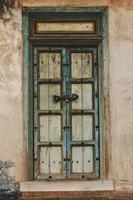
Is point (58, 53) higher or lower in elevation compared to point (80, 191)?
higher

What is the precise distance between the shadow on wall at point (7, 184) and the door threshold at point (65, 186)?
9cm

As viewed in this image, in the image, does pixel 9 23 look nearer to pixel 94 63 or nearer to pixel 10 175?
pixel 94 63

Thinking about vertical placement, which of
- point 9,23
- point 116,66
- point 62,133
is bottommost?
point 62,133

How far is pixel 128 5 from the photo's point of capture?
8297 mm

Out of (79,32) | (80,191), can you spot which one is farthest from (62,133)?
(79,32)

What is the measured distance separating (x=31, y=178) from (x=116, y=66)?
1.85m

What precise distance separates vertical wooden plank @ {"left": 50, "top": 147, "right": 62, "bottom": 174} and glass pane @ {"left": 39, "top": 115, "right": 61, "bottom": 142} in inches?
5.2

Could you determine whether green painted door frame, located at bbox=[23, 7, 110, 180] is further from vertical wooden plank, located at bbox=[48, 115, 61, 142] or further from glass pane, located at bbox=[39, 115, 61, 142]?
vertical wooden plank, located at bbox=[48, 115, 61, 142]

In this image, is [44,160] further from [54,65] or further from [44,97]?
[54,65]

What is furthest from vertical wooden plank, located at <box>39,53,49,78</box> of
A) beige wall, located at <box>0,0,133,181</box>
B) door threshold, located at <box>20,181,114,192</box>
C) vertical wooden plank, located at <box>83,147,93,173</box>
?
door threshold, located at <box>20,181,114,192</box>

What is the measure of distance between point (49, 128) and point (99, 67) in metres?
1.05

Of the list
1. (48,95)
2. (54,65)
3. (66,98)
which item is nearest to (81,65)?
(54,65)

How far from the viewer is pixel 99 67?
27.6 ft

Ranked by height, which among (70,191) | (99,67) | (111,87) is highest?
(99,67)
